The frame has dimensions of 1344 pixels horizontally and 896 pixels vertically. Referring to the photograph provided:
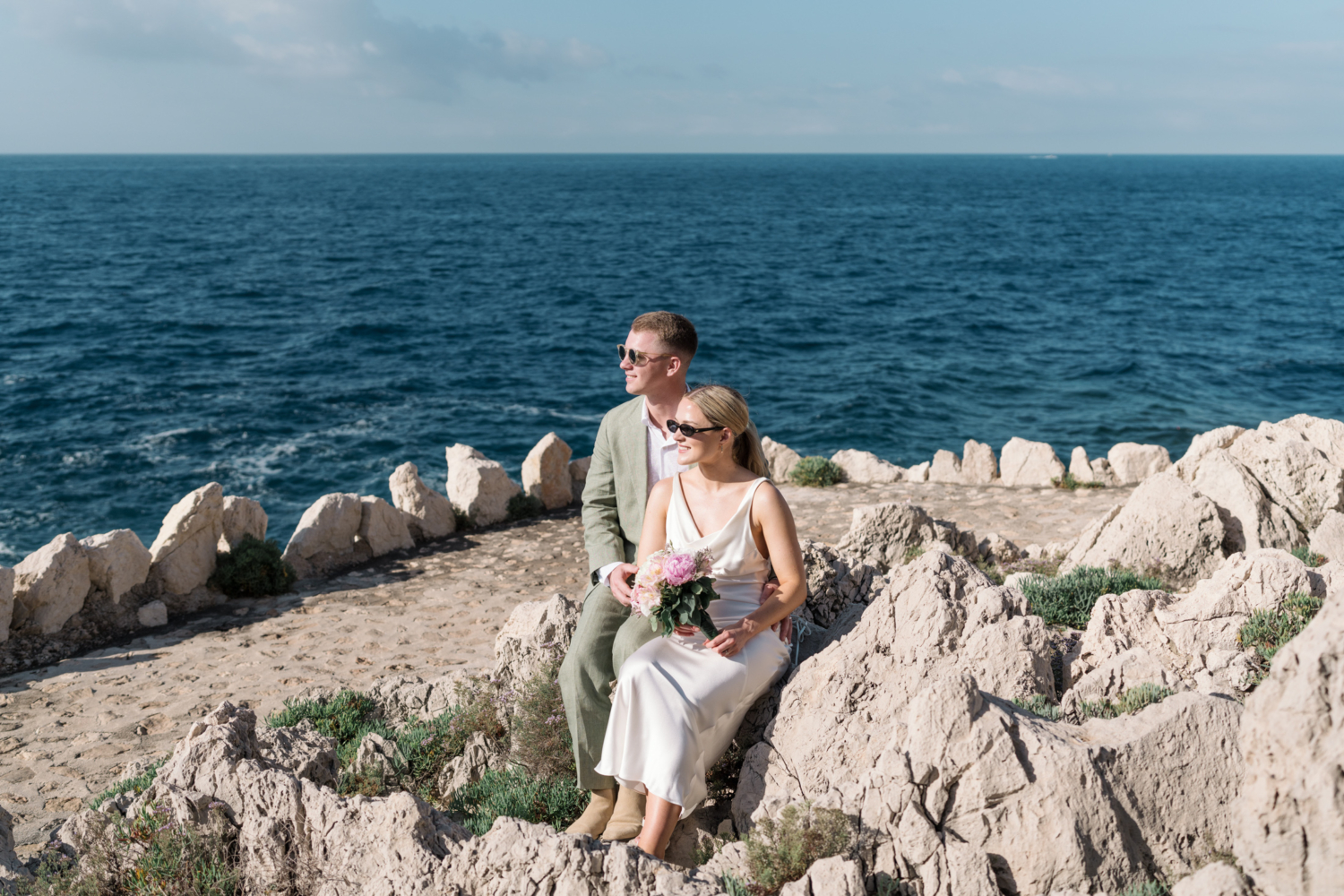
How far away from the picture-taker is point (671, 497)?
17.4 ft

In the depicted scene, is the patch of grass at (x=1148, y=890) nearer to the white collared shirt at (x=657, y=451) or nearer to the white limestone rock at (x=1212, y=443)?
the white collared shirt at (x=657, y=451)

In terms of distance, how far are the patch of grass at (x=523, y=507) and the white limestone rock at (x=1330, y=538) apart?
1024 cm

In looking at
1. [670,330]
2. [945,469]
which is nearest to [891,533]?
[670,330]

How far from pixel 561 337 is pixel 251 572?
2794cm

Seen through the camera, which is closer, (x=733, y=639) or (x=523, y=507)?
(x=733, y=639)

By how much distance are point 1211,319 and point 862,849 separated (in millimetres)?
44029

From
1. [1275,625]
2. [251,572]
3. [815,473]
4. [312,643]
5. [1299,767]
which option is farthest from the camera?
[815,473]

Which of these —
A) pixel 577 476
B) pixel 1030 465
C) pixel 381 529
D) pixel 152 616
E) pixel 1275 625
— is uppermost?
pixel 1275 625

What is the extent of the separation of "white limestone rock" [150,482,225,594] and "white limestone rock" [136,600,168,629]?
1.48 ft

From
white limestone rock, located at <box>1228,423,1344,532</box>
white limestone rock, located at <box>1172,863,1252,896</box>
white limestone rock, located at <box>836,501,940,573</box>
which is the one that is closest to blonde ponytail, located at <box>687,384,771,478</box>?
white limestone rock, located at <box>1172,863,1252,896</box>

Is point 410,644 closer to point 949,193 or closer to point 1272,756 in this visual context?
point 1272,756

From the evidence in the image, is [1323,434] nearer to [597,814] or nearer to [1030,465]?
[1030,465]

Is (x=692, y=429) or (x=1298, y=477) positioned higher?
(x=692, y=429)

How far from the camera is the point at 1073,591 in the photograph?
7938mm
